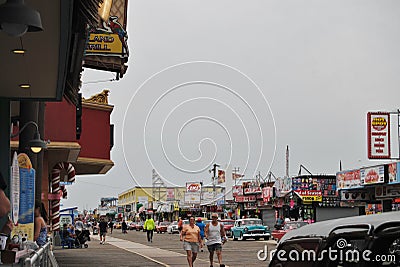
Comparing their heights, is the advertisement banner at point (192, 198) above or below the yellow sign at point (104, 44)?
below

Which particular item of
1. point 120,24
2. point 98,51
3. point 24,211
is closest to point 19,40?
point 24,211

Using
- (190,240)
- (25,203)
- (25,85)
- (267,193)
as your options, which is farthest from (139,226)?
(25,85)

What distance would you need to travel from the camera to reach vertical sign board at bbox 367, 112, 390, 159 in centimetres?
3947

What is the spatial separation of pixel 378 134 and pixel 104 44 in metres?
24.7

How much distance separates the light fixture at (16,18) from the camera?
20.1 ft

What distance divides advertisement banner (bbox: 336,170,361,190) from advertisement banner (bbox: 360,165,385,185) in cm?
79

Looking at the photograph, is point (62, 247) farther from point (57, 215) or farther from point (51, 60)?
point (51, 60)

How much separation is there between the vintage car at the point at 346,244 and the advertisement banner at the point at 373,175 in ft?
117

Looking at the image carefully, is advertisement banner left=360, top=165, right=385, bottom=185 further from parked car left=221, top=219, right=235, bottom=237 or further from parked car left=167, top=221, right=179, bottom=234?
parked car left=167, top=221, right=179, bottom=234

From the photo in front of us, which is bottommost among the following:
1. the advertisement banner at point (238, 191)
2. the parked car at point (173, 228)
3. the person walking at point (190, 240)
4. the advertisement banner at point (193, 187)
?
the parked car at point (173, 228)

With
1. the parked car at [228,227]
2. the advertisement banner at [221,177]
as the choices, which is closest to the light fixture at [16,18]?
the parked car at [228,227]

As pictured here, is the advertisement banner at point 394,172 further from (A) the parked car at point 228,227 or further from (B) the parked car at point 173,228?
(B) the parked car at point 173,228

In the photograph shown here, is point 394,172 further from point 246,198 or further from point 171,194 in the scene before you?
point 171,194

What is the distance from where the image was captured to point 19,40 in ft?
31.3
